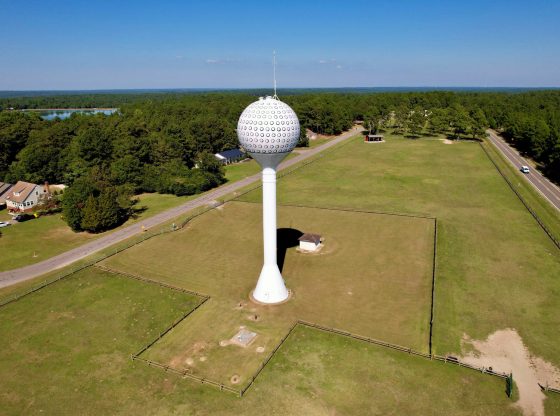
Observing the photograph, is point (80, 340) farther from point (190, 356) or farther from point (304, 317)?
point (304, 317)

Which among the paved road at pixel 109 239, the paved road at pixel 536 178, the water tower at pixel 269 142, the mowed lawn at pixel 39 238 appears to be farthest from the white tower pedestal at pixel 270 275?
the paved road at pixel 536 178

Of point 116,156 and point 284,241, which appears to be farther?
point 116,156

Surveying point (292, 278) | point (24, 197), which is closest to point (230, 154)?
point (24, 197)

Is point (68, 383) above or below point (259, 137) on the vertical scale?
below

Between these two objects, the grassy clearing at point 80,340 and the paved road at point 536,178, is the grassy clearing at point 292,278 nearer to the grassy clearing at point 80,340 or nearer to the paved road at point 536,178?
the grassy clearing at point 80,340

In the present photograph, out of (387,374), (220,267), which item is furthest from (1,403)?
(387,374)

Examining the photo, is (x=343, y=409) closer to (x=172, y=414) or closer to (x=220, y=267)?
(x=172, y=414)
